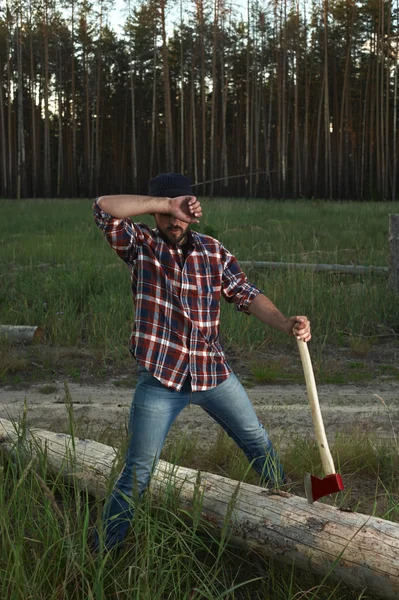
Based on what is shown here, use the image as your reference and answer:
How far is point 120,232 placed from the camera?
126 inches

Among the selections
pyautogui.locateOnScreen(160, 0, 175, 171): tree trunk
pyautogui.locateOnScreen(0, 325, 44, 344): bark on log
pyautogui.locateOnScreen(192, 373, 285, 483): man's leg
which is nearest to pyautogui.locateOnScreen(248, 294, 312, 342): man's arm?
pyautogui.locateOnScreen(192, 373, 285, 483): man's leg

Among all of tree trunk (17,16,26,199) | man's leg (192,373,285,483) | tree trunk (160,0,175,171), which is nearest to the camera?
man's leg (192,373,285,483)

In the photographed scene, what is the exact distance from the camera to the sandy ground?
17.1 feet

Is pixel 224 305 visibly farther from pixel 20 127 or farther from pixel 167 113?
pixel 20 127

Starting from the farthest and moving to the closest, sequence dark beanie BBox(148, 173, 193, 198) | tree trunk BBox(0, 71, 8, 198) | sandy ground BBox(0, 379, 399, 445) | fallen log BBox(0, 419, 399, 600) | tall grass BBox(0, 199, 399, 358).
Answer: tree trunk BBox(0, 71, 8, 198) < tall grass BBox(0, 199, 399, 358) < sandy ground BBox(0, 379, 399, 445) < dark beanie BBox(148, 173, 193, 198) < fallen log BBox(0, 419, 399, 600)

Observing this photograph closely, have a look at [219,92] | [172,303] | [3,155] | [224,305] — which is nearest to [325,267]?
[224,305]

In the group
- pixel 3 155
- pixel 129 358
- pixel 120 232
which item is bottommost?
pixel 129 358

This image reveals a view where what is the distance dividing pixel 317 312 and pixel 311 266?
1.90 meters

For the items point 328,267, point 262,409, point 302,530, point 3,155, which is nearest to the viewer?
point 302,530

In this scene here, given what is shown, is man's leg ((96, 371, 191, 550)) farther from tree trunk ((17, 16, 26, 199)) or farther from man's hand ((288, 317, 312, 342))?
tree trunk ((17, 16, 26, 199))

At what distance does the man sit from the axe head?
0.81ft

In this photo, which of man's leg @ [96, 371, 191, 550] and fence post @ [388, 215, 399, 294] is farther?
fence post @ [388, 215, 399, 294]

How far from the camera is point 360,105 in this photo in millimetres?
37875

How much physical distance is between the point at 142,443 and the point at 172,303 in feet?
2.08
